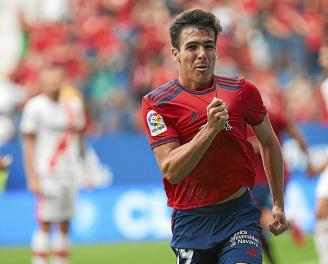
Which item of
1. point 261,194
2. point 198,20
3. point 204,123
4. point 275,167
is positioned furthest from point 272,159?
point 261,194

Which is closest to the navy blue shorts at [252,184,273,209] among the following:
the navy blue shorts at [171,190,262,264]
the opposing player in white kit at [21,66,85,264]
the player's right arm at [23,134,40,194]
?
the opposing player in white kit at [21,66,85,264]

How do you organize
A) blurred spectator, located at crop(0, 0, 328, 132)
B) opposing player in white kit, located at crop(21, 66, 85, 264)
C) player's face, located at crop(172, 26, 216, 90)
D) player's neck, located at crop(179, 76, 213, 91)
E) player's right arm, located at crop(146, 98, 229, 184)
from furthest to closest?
blurred spectator, located at crop(0, 0, 328, 132), opposing player in white kit, located at crop(21, 66, 85, 264), player's neck, located at crop(179, 76, 213, 91), player's face, located at crop(172, 26, 216, 90), player's right arm, located at crop(146, 98, 229, 184)

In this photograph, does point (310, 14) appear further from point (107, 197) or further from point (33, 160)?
point (33, 160)

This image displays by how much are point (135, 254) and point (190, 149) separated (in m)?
8.16

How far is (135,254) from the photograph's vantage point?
13.5m

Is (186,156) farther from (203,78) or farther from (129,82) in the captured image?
(129,82)

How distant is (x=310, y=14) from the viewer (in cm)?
1959

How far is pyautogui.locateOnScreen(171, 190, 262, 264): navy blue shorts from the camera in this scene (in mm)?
6035

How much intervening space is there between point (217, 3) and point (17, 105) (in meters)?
4.59

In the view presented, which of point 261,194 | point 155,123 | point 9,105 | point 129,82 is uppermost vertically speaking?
point 129,82

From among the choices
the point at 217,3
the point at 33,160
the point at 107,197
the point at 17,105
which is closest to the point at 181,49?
the point at 33,160

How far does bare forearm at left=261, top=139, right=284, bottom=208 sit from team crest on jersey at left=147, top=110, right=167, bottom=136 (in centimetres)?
76

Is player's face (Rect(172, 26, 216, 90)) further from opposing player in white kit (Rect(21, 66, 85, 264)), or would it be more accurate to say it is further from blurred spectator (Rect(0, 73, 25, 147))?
blurred spectator (Rect(0, 73, 25, 147))

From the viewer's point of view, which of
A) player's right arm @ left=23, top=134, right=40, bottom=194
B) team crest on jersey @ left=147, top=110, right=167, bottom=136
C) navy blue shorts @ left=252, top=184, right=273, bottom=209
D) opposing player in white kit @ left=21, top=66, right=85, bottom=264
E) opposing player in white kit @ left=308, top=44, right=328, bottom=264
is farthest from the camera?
opposing player in white kit @ left=21, top=66, right=85, bottom=264
